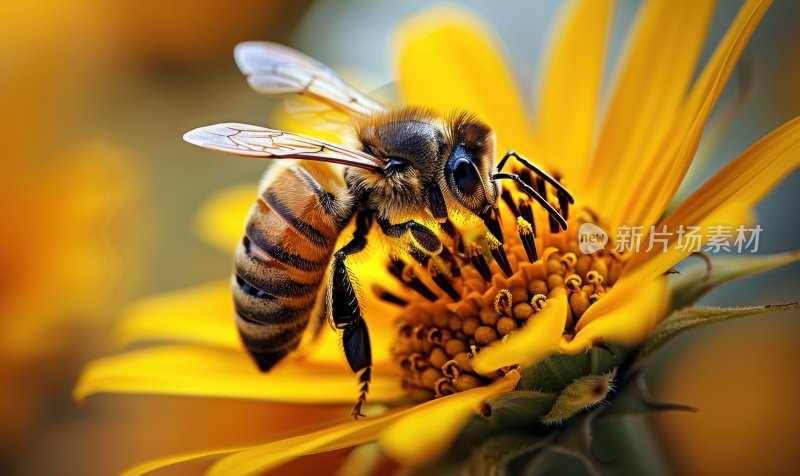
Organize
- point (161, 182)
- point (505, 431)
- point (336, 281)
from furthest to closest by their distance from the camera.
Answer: point (161, 182) → point (336, 281) → point (505, 431)

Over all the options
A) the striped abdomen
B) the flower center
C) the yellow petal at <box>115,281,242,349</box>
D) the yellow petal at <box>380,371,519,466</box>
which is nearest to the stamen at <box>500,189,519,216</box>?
the flower center

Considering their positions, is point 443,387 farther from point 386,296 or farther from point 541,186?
point 541,186

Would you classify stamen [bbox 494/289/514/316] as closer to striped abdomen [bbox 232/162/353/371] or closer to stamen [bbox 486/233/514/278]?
stamen [bbox 486/233/514/278]

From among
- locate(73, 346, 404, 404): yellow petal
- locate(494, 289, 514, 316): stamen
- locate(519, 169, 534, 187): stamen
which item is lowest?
locate(73, 346, 404, 404): yellow petal

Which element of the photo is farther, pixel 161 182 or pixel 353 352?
pixel 161 182

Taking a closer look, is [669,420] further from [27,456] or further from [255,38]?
[255,38]

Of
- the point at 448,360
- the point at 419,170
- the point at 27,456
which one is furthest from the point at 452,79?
the point at 27,456

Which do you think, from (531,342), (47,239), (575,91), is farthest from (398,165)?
(47,239)
